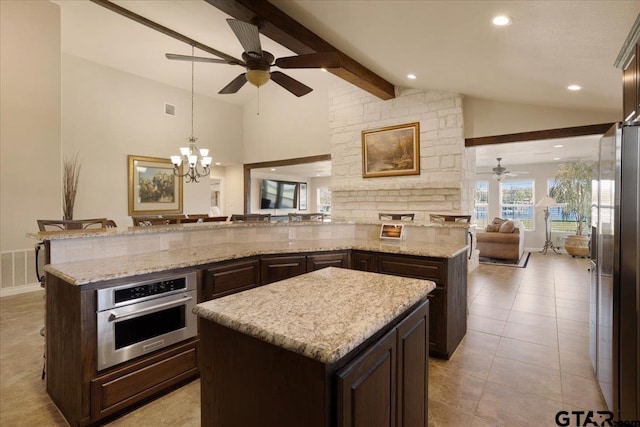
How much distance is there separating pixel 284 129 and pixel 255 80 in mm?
4672

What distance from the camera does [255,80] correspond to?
2.93 m

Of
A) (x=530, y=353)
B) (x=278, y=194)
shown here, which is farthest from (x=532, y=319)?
(x=278, y=194)

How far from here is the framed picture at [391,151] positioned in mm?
5371

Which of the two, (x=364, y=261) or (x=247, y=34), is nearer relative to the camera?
(x=247, y=34)

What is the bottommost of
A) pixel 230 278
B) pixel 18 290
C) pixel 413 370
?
pixel 18 290

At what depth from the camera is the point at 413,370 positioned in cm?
127

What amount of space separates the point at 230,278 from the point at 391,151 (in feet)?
13.9

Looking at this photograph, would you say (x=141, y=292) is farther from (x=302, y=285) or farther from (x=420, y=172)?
(x=420, y=172)

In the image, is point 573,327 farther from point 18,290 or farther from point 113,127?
point 113,127

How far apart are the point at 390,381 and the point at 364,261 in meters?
1.67

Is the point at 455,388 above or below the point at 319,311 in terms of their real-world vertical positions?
below

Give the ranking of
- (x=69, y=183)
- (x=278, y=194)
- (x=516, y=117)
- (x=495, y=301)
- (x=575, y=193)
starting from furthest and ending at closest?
(x=278, y=194), (x=575, y=193), (x=69, y=183), (x=516, y=117), (x=495, y=301)

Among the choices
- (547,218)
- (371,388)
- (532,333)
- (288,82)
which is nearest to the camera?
(371,388)

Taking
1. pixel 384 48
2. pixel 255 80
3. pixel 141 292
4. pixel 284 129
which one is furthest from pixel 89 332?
pixel 284 129
